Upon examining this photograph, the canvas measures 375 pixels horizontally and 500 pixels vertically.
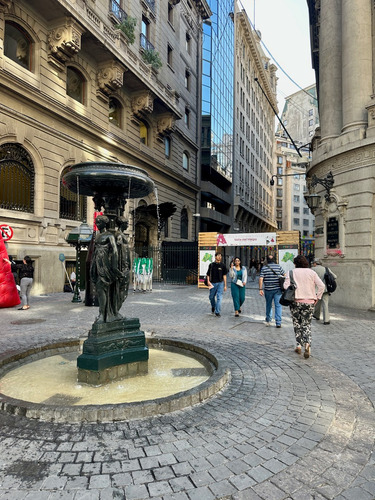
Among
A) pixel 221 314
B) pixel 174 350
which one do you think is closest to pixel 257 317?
pixel 221 314

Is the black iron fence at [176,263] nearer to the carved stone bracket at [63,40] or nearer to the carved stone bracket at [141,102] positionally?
the carved stone bracket at [141,102]

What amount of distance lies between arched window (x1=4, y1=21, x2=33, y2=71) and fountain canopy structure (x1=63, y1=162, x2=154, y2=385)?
13484mm

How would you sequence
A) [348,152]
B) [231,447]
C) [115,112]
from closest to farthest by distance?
[231,447], [348,152], [115,112]

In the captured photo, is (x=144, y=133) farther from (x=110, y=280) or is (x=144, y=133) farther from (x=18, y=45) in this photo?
(x=110, y=280)

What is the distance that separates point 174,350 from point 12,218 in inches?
440

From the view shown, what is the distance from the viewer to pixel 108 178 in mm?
4965

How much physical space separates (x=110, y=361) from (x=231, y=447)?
224 cm

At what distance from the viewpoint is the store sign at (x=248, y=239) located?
17.5 m

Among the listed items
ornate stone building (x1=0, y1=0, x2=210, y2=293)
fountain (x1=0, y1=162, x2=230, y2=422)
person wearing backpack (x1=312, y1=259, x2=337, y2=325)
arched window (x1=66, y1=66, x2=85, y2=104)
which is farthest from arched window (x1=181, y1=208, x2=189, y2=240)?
fountain (x1=0, y1=162, x2=230, y2=422)

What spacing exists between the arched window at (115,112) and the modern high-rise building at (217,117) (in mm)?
13981

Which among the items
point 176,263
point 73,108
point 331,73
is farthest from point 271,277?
point 176,263

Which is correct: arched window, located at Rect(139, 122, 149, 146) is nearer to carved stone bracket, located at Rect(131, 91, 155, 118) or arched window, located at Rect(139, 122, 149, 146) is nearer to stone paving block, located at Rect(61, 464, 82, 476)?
carved stone bracket, located at Rect(131, 91, 155, 118)

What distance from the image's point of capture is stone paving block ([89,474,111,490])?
2.47 m

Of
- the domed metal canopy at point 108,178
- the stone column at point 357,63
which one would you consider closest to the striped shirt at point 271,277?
the domed metal canopy at point 108,178
